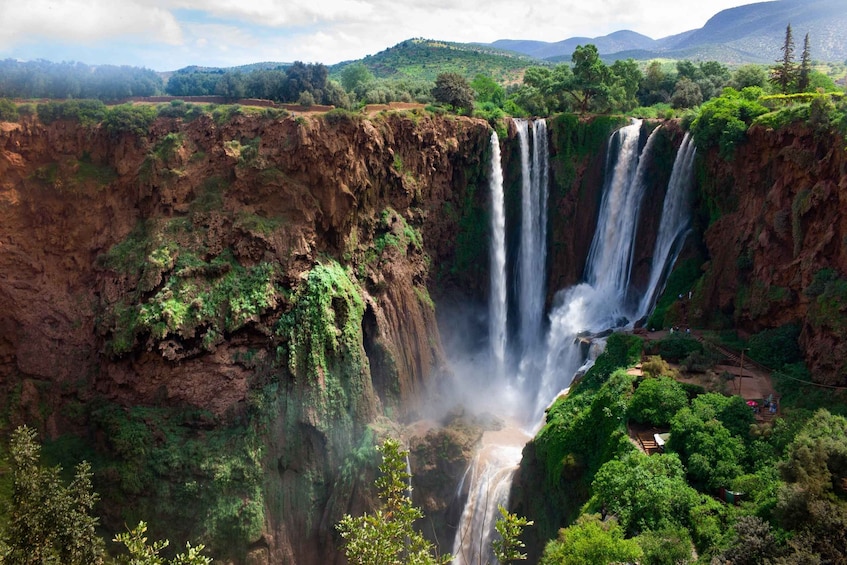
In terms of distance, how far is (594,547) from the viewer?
14578mm

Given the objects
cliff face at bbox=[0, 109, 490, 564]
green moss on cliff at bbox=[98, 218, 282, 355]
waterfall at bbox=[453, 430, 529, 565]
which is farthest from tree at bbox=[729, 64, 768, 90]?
green moss on cliff at bbox=[98, 218, 282, 355]

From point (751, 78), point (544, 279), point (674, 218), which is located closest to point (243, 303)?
point (544, 279)

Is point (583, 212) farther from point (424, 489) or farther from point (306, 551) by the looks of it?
point (306, 551)

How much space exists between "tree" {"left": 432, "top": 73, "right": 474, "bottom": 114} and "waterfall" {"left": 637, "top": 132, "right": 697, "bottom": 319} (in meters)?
13.5

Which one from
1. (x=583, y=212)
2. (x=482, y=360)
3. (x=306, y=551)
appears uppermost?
(x=583, y=212)

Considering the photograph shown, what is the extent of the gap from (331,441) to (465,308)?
13.7 meters

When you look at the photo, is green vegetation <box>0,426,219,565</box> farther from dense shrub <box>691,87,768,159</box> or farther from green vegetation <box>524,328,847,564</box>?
dense shrub <box>691,87,768,159</box>

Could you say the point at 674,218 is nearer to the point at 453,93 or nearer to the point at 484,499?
the point at 453,93

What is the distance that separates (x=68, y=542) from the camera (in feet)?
50.4

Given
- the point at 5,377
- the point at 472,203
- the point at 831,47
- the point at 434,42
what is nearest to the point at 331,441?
the point at 5,377

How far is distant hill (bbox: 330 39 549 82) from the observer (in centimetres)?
8989

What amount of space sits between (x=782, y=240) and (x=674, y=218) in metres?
7.12

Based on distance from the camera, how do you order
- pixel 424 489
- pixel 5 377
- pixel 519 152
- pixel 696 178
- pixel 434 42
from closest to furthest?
1. pixel 5 377
2. pixel 424 489
3. pixel 696 178
4. pixel 519 152
5. pixel 434 42

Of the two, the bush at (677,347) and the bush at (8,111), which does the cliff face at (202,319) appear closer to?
the bush at (8,111)
